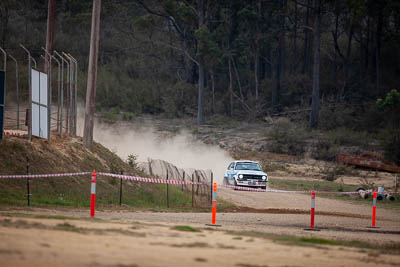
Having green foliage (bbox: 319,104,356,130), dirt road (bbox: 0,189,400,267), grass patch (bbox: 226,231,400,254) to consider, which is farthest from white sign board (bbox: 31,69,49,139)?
green foliage (bbox: 319,104,356,130)

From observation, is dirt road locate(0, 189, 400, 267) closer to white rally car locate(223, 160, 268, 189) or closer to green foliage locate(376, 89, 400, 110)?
white rally car locate(223, 160, 268, 189)

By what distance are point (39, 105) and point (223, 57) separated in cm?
4388

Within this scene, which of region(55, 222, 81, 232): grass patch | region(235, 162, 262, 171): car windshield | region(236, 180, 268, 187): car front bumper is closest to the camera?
region(55, 222, 81, 232): grass patch

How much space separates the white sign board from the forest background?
114ft

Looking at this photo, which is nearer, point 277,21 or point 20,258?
point 20,258

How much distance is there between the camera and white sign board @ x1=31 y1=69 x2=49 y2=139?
79.3 feet

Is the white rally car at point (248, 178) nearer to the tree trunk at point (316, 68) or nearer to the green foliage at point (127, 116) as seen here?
the tree trunk at point (316, 68)

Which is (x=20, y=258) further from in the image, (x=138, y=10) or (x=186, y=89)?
(x=138, y=10)

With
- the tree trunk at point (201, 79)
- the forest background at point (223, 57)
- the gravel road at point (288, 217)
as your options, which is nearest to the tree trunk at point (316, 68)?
the forest background at point (223, 57)

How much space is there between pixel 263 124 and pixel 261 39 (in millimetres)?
9717

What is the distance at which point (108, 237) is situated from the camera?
12.3m

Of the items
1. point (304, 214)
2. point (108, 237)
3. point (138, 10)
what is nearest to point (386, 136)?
point (304, 214)

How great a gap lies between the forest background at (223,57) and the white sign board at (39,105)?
1372 inches

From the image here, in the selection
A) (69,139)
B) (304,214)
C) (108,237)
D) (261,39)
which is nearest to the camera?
(108,237)
